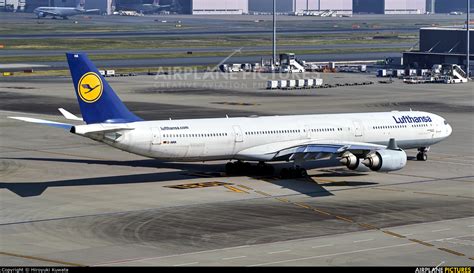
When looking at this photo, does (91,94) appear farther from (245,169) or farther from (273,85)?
(273,85)

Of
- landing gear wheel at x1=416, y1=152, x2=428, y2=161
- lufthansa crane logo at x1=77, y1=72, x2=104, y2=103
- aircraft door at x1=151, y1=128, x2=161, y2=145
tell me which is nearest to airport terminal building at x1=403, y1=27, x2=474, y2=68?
landing gear wheel at x1=416, y1=152, x2=428, y2=161

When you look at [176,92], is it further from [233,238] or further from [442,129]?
[233,238]

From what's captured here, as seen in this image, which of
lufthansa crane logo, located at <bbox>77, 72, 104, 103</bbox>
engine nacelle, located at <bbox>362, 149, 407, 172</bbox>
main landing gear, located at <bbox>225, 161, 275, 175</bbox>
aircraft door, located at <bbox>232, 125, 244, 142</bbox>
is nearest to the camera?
lufthansa crane logo, located at <bbox>77, 72, 104, 103</bbox>

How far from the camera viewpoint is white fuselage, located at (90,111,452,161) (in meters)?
67.1

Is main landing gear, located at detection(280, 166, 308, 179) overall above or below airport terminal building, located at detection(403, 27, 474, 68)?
below

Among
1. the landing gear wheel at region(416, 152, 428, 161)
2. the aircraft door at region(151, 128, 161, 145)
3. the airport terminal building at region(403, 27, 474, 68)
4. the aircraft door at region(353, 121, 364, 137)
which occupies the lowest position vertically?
the landing gear wheel at region(416, 152, 428, 161)

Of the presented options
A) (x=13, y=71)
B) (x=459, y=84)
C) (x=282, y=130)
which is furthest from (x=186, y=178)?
(x=13, y=71)

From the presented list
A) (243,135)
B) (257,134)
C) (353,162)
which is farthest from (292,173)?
(353,162)

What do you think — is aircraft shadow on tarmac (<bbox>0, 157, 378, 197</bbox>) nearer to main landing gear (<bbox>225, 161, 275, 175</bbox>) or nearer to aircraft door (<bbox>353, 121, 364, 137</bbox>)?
main landing gear (<bbox>225, 161, 275, 175</bbox>)

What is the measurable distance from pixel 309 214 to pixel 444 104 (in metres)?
72.4

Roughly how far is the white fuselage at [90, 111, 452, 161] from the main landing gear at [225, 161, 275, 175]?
1.66m

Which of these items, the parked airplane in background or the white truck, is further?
the white truck

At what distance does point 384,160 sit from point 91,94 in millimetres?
20404

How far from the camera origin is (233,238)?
52.0 meters
